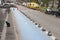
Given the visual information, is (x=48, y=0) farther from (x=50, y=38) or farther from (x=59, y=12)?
(x=50, y=38)

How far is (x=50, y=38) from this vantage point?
5.72 metres

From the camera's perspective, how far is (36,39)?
6949 mm

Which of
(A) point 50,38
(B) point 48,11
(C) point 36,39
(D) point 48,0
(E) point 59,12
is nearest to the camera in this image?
(A) point 50,38

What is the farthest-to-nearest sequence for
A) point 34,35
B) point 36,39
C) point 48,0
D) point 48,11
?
1. point 48,0
2. point 48,11
3. point 34,35
4. point 36,39

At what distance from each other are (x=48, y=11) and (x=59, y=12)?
881 cm

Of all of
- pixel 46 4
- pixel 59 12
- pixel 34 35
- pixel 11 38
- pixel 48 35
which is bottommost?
pixel 46 4

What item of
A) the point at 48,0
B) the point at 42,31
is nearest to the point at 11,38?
the point at 42,31

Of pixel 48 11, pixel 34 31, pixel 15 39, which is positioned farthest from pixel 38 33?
pixel 48 11

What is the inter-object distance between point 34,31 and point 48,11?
3911 cm

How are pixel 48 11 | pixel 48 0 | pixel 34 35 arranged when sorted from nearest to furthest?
pixel 34 35, pixel 48 11, pixel 48 0

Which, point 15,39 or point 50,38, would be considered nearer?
point 50,38

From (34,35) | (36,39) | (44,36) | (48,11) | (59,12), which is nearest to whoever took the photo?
(44,36)

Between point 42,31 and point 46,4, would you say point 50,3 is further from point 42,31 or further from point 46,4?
point 42,31

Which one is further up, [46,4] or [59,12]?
[59,12]
